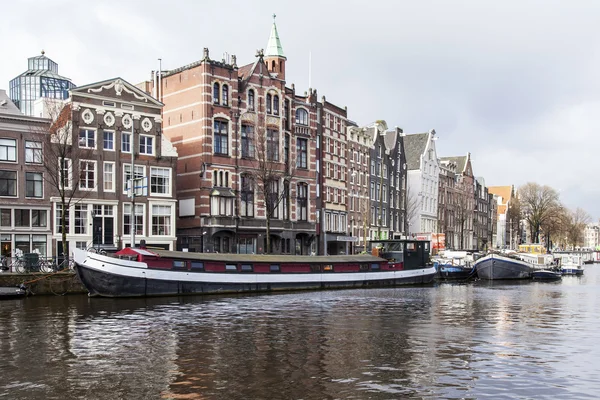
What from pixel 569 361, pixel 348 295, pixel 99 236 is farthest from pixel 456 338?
pixel 99 236

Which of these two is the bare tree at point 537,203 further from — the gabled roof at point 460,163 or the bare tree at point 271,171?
the bare tree at point 271,171

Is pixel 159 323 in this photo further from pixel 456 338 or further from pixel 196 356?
pixel 456 338

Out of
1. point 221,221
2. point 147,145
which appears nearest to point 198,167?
point 221,221

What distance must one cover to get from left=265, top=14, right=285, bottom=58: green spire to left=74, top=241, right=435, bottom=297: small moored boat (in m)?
27.0

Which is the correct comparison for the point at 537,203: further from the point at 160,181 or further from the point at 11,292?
the point at 11,292

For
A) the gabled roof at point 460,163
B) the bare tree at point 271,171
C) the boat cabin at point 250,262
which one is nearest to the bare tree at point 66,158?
the boat cabin at point 250,262

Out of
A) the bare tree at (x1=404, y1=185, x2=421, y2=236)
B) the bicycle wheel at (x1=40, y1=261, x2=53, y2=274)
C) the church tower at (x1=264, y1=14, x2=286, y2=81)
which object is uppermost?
the church tower at (x1=264, y1=14, x2=286, y2=81)

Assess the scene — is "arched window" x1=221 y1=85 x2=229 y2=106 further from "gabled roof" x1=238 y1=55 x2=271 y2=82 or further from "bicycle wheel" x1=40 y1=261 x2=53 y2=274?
"bicycle wheel" x1=40 y1=261 x2=53 y2=274

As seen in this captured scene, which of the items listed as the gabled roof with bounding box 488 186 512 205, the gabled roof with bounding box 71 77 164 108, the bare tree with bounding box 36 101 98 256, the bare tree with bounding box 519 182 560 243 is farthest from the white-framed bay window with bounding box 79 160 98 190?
the gabled roof with bounding box 488 186 512 205

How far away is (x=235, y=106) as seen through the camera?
67812 millimetres

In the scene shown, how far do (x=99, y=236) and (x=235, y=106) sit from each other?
2019 cm

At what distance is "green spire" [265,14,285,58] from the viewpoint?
75062 mm

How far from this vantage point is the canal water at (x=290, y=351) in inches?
698

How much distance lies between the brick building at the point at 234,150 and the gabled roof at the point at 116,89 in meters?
6.85
